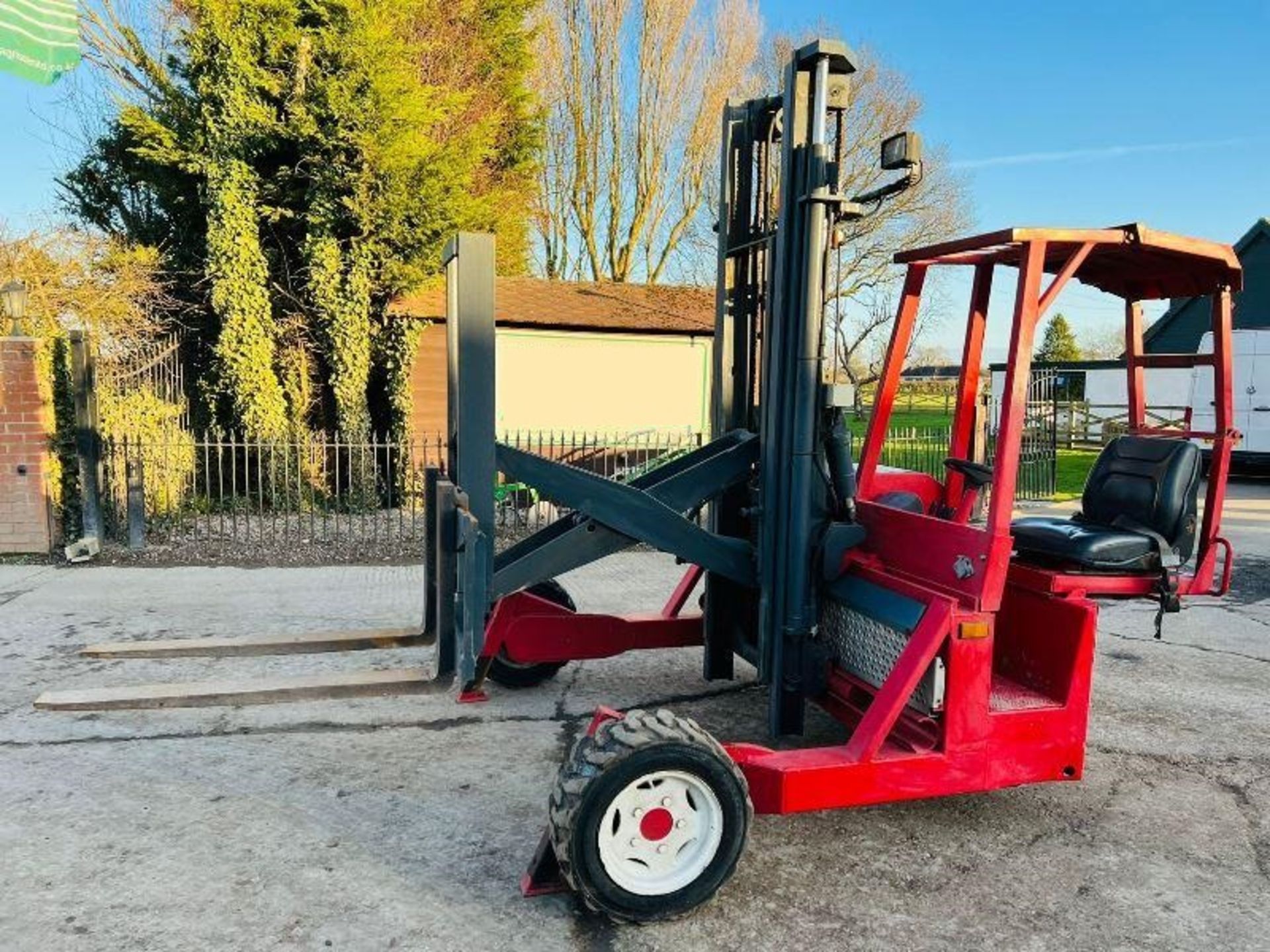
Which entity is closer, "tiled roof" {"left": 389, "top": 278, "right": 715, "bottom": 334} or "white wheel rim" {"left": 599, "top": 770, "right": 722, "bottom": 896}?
"white wheel rim" {"left": 599, "top": 770, "right": 722, "bottom": 896}

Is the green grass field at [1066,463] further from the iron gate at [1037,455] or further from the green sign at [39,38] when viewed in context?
the green sign at [39,38]

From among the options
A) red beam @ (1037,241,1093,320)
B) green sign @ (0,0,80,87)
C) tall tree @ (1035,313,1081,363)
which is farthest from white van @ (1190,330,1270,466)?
tall tree @ (1035,313,1081,363)

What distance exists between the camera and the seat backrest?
4301 mm

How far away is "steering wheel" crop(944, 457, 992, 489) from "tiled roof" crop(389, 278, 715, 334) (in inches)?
465

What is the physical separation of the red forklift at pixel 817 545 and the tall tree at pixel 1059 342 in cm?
5352

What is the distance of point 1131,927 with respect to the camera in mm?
3184

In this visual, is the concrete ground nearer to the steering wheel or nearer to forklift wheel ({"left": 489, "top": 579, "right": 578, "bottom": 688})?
forklift wheel ({"left": 489, "top": 579, "right": 578, "bottom": 688})

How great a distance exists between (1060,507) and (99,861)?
45.5 feet

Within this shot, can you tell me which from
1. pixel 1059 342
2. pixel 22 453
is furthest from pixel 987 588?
pixel 1059 342

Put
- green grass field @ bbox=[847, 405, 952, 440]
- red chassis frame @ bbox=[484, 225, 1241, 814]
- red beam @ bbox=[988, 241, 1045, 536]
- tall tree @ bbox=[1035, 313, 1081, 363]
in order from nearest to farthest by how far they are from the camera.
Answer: red chassis frame @ bbox=[484, 225, 1241, 814] → red beam @ bbox=[988, 241, 1045, 536] → green grass field @ bbox=[847, 405, 952, 440] → tall tree @ bbox=[1035, 313, 1081, 363]

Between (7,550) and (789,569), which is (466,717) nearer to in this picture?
(789,569)

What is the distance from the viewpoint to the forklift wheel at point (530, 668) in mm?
5414

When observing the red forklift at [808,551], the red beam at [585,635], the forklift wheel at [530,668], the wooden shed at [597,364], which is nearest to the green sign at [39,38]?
the wooden shed at [597,364]

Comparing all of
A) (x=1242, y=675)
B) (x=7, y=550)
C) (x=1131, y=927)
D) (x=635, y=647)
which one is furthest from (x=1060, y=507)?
(x=7, y=550)
